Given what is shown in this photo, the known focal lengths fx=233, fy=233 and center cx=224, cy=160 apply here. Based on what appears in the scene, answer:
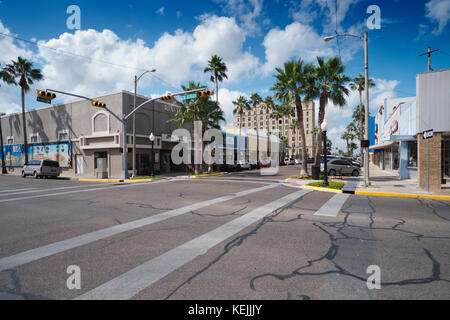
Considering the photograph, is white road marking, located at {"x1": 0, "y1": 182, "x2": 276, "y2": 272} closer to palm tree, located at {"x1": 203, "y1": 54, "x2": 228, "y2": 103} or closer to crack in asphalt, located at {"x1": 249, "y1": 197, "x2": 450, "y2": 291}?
crack in asphalt, located at {"x1": 249, "y1": 197, "x2": 450, "y2": 291}

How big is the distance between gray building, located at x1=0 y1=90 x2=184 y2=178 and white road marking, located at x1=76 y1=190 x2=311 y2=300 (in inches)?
827

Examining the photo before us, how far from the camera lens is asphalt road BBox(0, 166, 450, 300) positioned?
→ 118 inches

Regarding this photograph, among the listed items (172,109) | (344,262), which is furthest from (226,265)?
(172,109)

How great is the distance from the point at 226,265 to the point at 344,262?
1.94 m

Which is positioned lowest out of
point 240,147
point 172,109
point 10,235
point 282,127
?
point 10,235

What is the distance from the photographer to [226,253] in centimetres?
421

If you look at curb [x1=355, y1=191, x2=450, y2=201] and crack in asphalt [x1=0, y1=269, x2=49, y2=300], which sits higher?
crack in asphalt [x1=0, y1=269, x2=49, y2=300]

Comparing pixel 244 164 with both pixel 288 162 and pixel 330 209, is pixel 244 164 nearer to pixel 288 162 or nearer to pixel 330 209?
pixel 288 162

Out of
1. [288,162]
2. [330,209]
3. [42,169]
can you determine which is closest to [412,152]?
[330,209]

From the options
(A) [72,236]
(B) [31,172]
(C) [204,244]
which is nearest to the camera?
(C) [204,244]

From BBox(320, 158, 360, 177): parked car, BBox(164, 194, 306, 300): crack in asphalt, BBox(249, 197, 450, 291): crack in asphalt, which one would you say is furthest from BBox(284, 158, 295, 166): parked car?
BBox(249, 197, 450, 291): crack in asphalt

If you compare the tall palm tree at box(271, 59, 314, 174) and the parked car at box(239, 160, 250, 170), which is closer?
the tall palm tree at box(271, 59, 314, 174)

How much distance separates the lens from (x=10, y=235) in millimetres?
5359
